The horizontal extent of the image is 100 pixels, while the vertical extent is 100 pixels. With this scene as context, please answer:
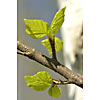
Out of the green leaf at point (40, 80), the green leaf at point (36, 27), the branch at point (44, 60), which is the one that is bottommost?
the green leaf at point (40, 80)

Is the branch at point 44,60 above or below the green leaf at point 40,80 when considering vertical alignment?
above

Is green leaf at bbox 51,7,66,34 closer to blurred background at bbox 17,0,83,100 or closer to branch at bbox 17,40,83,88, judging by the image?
branch at bbox 17,40,83,88

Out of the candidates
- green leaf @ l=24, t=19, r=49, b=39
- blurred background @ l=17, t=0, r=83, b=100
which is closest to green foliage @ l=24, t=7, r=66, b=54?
green leaf @ l=24, t=19, r=49, b=39

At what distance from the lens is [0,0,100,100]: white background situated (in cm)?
14

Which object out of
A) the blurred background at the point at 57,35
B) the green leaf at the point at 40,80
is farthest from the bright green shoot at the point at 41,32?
the blurred background at the point at 57,35

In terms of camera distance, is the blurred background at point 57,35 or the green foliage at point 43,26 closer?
the green foliage at point 43,26

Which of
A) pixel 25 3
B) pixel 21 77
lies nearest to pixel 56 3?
pixel 25 3

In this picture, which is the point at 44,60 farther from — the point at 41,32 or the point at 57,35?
the point at 57,35

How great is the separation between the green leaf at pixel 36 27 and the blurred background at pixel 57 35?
0.80 feet

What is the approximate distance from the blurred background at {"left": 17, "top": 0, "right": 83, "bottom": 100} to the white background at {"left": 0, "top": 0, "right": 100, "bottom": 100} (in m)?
0.23
